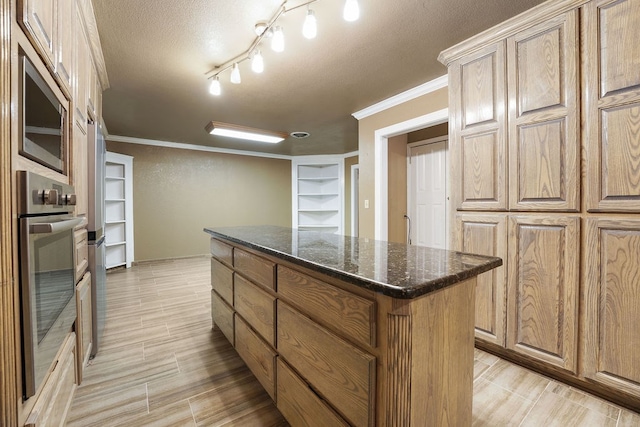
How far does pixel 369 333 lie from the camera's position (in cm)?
92

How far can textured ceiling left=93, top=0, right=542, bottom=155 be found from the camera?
180 cm

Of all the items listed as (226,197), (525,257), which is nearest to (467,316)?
(525,257)

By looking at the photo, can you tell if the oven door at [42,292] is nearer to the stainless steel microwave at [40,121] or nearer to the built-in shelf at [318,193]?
the stainless steel microwave at [40,121]

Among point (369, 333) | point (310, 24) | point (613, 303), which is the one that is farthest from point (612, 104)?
point (369, 333)

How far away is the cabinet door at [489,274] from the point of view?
77.5 inches

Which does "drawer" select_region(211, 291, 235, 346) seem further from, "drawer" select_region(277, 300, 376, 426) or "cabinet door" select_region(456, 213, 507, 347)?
"cabinet door" select_region(456, 213, 507, 347)

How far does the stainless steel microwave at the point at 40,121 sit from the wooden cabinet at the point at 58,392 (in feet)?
2.62

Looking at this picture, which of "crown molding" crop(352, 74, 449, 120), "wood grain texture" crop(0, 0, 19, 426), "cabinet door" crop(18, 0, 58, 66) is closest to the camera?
"wood grain texture" crop(0, 0, 19, 426)

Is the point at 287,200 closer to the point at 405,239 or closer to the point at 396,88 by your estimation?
the point at 405,239

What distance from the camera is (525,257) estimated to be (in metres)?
1.86

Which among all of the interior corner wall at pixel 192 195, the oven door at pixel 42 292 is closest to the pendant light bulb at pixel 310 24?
the oven door at pixel 42 292

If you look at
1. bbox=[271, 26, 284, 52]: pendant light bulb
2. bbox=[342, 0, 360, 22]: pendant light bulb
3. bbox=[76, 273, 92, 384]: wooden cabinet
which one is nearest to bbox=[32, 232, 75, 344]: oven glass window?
bbox=[76, 273, 92, 384]: wooden cabinet

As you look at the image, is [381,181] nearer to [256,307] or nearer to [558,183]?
[558,183]

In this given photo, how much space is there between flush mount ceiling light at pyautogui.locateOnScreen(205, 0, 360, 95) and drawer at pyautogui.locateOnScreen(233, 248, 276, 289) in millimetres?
1336
